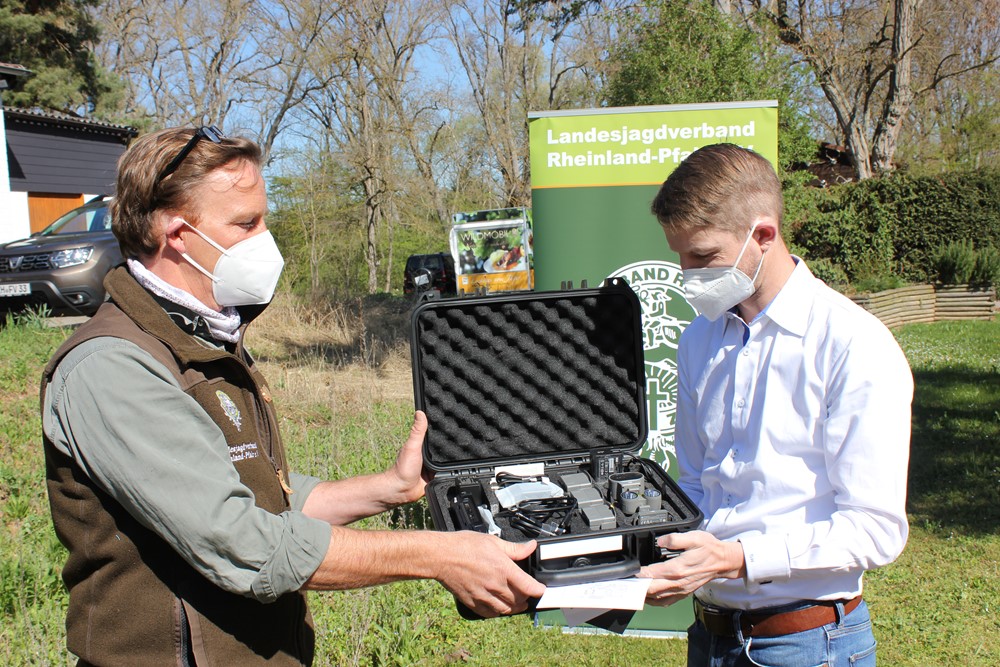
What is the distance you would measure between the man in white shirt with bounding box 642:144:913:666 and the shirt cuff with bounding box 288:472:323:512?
3.87 feet

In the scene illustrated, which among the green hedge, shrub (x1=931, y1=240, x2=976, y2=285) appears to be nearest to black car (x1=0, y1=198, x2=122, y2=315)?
the green hedge

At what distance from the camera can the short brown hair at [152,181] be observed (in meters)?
1.96

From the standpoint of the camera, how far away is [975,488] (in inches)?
267

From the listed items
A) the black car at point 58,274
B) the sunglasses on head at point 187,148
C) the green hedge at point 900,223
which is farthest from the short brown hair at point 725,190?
the green hedge at point 900,223

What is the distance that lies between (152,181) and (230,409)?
614 millimetres

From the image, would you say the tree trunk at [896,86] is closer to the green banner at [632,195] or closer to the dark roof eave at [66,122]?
the green banner at [632,195]

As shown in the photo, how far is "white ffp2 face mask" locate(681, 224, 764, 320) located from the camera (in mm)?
2174

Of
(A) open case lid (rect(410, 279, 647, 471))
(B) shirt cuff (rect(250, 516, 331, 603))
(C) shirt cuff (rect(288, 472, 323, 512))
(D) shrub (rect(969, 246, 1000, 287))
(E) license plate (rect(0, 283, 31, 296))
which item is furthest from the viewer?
(D) shrub (rect(969, 246, 1000, 287))

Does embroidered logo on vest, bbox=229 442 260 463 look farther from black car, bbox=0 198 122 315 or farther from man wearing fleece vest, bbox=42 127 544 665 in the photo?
black car, bbox=0 198 122 315

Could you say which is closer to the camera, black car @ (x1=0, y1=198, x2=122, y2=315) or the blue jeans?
the blue jeans

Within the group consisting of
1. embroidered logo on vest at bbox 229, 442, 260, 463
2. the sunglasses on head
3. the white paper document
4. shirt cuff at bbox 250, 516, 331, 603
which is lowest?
the white paper document

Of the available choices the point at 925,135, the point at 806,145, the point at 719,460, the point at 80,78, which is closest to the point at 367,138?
the point at 80,78

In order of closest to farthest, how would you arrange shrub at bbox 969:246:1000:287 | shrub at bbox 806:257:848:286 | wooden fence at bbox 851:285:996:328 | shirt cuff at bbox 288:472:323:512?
1. shirt cuff at bbox 288:472:323:512
2. wooden fence at bbox 851:285:996:328
3. shrub at bbox 969:246:1000:287
4. shrub at bbox 806:257:848:286

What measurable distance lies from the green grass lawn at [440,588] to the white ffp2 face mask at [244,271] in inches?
87.3
